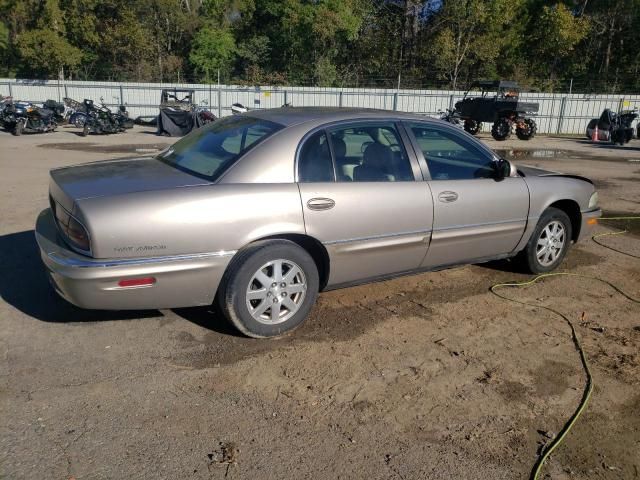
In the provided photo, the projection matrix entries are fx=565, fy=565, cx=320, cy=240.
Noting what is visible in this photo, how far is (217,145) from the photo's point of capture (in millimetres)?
4191

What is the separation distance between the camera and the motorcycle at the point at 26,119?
63.3 ft

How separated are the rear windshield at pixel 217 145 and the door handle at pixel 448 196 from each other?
1401 mm

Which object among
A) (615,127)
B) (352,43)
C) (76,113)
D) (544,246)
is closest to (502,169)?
(544,246)

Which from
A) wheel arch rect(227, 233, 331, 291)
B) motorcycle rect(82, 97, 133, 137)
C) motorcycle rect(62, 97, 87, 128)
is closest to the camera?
wheel arch rect(227, 233, 331, 291)

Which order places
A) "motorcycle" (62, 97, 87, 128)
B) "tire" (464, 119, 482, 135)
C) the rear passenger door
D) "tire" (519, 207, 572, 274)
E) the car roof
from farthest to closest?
"tire" (464, 119, 482, 135) < "motorcycle" (62, 97, 87, 128) < "tire" (519, 207, 572, 274) < the car roof < the rear passenger door

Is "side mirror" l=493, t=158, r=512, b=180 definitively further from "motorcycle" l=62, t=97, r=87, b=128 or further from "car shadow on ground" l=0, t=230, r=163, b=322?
"motorcycle" l=62, t=97, r=87, b=128

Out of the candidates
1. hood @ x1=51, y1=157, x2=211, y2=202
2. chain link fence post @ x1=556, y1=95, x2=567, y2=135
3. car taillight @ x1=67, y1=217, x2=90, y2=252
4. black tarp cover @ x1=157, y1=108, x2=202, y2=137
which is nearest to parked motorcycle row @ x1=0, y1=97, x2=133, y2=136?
black tarp cover @ x1=157, y1=108, x2=202, y2=137

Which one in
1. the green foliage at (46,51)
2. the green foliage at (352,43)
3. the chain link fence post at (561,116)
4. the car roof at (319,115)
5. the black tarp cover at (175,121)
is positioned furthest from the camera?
the green foliage at (352,43)

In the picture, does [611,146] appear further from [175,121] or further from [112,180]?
[112,180]

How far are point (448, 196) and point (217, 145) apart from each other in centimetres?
184

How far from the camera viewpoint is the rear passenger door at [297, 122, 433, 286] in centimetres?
391

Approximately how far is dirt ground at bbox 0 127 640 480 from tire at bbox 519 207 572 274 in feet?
0.98

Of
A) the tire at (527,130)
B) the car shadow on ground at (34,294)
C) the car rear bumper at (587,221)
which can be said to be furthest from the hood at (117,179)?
the tire at (527,130)

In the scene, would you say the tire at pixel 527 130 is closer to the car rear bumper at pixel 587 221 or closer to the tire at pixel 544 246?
the car rear bumper at pixel 587 221
